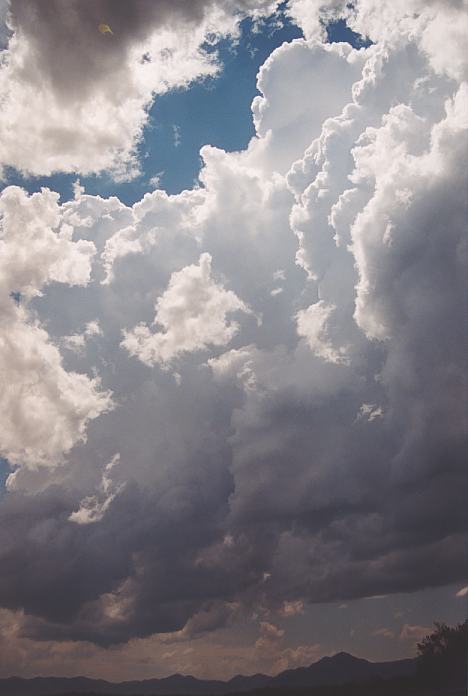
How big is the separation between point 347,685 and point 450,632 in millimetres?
29533

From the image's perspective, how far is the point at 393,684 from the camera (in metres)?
136

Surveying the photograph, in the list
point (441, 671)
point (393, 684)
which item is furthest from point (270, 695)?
point (441, 671)

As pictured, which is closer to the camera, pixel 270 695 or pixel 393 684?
pixel 393 684

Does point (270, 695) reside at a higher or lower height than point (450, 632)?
lower

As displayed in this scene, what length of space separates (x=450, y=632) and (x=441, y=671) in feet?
37.8

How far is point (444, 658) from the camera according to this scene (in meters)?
135

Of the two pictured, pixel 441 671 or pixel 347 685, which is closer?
pixel 441 671

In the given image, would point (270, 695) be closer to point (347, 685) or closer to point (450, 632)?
point (347, 685)

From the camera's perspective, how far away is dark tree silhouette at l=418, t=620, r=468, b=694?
422 ft

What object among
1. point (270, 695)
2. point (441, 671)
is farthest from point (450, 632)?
point (270, 695)

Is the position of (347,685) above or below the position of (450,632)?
below

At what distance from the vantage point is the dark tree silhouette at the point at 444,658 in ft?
422

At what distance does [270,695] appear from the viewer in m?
147

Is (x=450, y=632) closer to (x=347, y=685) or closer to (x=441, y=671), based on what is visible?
(x=441, y=671)
